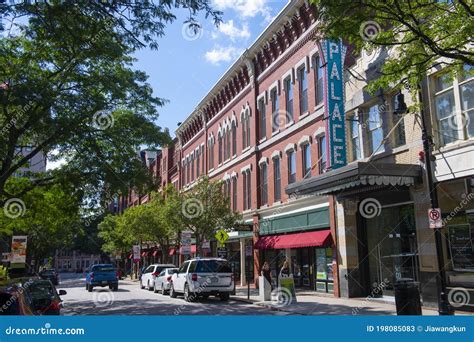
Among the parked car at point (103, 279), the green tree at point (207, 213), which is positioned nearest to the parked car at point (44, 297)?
the green tree at point (207, 213)

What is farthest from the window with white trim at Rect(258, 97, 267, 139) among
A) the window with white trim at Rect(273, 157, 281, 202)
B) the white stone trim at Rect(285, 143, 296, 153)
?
the white stone trim at Rect(285, 143, 296, 153)

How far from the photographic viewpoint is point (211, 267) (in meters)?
20.3

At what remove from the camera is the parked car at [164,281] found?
81.7ft

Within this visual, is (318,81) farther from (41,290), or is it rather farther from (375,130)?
(41,290)

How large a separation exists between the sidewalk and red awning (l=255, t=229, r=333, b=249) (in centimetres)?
230

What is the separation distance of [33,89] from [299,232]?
13.9 meters

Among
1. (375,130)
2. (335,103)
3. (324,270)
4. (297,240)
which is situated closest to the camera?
(375,130)

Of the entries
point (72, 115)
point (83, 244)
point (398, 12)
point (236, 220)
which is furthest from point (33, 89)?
point (83, 244)

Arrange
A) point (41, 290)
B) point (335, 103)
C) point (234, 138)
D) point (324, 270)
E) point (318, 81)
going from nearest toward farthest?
point (41, 290)
point (335, 103)
point (324, 270)
point (318, 81)
point (234, 138)

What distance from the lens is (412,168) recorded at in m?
16.0

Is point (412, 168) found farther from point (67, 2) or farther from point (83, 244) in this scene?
point (83, 244)

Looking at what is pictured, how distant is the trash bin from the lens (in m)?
10.2

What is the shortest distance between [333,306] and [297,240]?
629 cm

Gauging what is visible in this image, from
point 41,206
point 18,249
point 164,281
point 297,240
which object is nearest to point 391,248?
point 297,240
